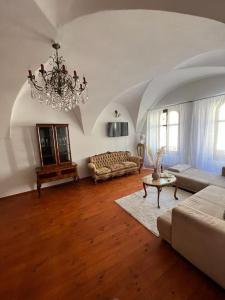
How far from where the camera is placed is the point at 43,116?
4039 millimetres

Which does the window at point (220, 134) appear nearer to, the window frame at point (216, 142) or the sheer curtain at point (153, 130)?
the window frame at point (216, 142)

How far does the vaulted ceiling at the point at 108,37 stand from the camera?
1248 millimetres

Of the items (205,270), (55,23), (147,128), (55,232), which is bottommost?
(55,232)

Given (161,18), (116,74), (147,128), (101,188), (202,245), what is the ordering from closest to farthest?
1. (202,245)
2. (161,18)
3. (116,74)
4. (101,188)
5. (147,128)

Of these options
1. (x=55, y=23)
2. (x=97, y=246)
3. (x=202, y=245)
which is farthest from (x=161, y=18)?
(x=97, y=246)

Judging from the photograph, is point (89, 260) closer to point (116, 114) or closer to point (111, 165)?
point (111, 165)

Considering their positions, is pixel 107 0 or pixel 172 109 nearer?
pixel 107 0

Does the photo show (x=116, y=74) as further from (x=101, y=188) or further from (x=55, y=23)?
(x=101, y=188)

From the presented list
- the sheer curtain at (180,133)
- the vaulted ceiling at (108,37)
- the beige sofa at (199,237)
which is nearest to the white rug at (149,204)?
the beige sofa at (199,237)

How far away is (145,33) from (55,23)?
1.18 m

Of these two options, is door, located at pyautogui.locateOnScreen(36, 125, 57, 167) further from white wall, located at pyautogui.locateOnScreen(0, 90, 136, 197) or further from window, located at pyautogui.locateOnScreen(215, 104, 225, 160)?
window, located at pyautogui.locateOnScreen(215, 104, 225, 160)

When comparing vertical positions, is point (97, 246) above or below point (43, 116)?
below

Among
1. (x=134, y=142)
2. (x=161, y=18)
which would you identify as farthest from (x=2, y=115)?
(x=134, y=142)

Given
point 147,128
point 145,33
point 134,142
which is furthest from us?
point 134,142
